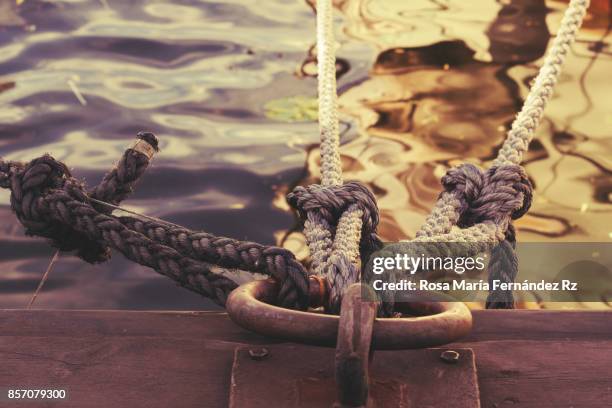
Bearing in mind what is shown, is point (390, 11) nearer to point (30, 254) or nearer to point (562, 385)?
point (30, 254)

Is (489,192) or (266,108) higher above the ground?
(266,108)

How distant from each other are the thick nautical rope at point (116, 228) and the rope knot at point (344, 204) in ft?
0.53

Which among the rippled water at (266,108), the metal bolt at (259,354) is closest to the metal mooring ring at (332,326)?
the metal bolt at (259,354)

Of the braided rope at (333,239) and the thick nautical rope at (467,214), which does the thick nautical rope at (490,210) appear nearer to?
the thick nautical rope at (467,214)

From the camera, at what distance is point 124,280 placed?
6.22 ft

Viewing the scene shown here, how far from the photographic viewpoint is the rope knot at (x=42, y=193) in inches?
50.6

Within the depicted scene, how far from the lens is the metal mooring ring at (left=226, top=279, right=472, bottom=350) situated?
87 cm

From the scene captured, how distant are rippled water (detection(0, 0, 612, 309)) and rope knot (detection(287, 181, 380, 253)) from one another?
0.65 m

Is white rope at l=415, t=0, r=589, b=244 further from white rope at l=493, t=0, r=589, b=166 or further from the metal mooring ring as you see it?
the metal mooring ring

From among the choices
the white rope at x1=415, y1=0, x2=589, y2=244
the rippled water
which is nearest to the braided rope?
the white rope at x1=415, y1=0, x2=589, y2=244

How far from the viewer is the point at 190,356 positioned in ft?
3.40

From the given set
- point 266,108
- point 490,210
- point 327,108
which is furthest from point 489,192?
point 266,108

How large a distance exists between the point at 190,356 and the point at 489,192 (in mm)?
613

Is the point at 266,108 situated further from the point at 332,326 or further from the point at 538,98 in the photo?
the point at 332,326
